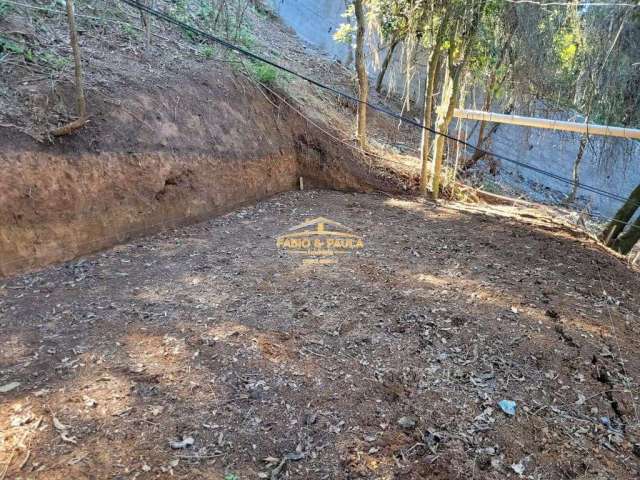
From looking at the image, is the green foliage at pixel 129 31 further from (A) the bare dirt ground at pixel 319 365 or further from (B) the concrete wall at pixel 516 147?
(B) the concrete wall at pixel 516 147

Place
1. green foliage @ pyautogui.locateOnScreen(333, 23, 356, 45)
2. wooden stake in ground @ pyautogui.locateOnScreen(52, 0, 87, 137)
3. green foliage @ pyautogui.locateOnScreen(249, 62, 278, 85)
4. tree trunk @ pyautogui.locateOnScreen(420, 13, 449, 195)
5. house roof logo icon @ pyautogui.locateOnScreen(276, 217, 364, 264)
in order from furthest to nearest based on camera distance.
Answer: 1. green foliage @ pyautogui.locateOnScreen(333, 23, 356, 45)
2. green foliage @ pyautogui.locateOnScreen(249, 62, 278, 85)
3. tree trunk @ pyautogui.locateOnScreen(420, 13, 449, 195)
4. house roof logo icon @ pyautogui.locateOnScreen(276, 217, 364, 264)
5. wooden stake in ground @ pyautogui.locateOnScreen(52, 0, 87, 137)

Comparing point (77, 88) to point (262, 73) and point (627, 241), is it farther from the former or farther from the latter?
point (627, 241)

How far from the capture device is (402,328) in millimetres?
2811

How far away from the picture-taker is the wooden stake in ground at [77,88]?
339cm

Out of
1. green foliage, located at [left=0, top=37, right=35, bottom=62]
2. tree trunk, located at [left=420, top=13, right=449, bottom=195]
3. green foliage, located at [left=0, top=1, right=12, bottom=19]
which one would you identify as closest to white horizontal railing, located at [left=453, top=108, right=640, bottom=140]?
tree trunk, located at [left=420, top=13, right=449, bottom=195]

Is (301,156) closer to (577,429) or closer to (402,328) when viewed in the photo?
(402,328)

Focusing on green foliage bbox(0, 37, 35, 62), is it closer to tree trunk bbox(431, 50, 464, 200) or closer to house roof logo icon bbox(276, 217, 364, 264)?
house roof logo icon bbox(276, 217, 364, 264)

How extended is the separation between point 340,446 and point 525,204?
4.93 m

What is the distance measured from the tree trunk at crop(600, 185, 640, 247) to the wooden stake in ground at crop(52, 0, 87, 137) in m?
5.40

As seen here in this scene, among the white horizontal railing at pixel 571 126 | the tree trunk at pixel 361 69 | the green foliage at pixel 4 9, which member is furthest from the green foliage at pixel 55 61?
the white horizontal railing at pixel 571 126

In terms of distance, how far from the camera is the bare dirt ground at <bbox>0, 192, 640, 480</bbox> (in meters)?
1.87

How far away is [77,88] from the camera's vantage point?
137 inches

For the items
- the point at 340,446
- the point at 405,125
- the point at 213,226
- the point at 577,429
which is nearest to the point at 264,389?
the point at 340,446

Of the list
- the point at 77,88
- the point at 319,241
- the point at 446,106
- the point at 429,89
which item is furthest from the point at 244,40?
the point at 319,241
